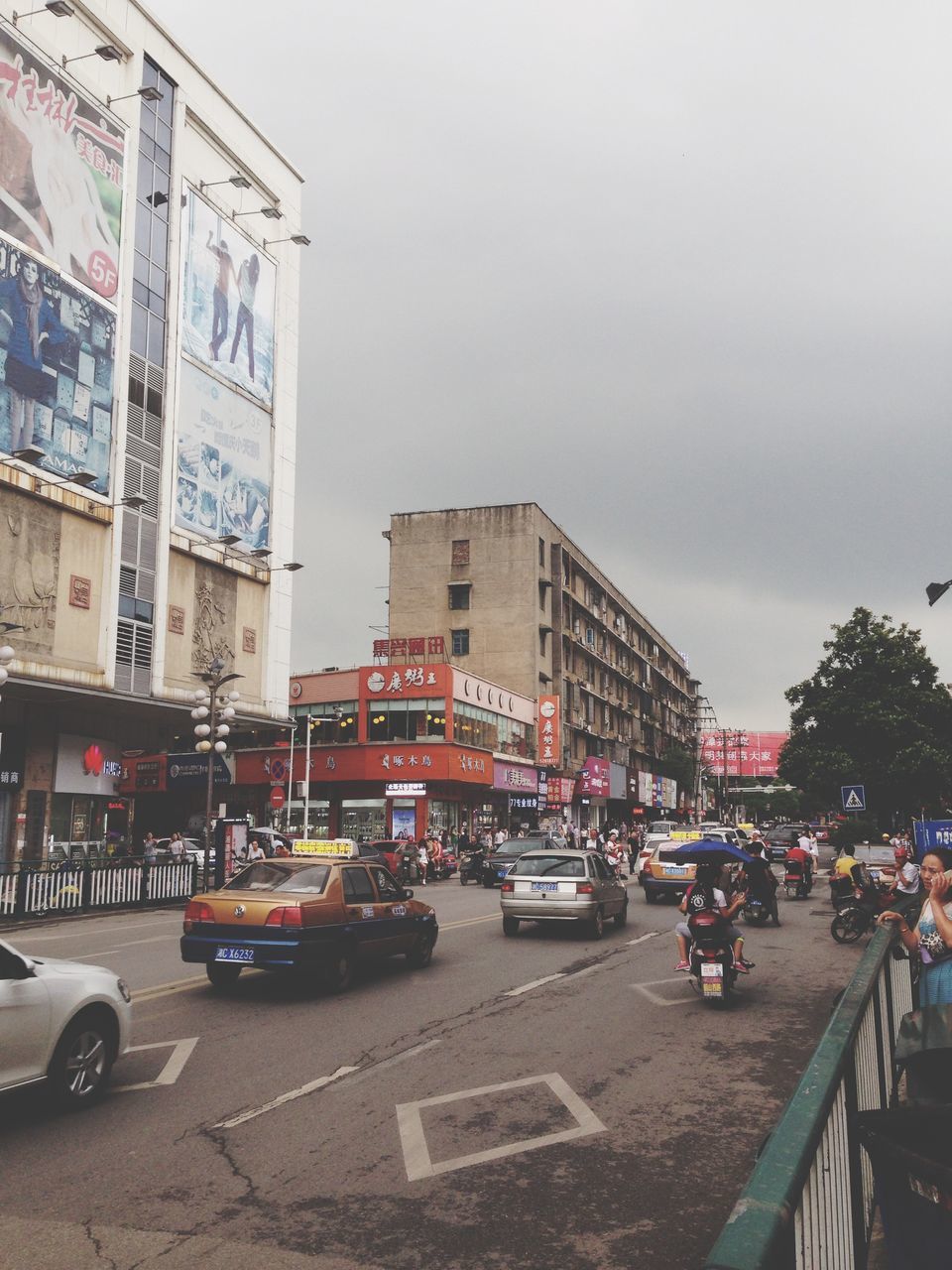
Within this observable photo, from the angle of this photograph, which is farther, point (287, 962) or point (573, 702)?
point (573, 702)

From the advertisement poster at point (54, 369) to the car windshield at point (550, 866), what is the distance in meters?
19.7

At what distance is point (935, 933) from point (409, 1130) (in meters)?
3.62

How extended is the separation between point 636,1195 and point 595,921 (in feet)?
40.3

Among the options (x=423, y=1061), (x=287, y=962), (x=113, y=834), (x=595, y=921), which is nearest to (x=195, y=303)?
(x=113, y=834)

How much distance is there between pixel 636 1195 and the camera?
5.43m

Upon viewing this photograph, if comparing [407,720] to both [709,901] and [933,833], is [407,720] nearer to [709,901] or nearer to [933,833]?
[933,833]

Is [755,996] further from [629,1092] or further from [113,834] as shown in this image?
[113,834]

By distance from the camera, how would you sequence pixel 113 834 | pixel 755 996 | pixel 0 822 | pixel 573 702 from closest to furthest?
1. pixel 755 996
2. pixel 0 822
3. pixel 113 834
4. pixel 573 702

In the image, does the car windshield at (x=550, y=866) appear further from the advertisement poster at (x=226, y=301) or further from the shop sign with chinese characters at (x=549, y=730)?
the shop sign with chinese characters at (x=549, y=730)

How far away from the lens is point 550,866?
18.0 metres

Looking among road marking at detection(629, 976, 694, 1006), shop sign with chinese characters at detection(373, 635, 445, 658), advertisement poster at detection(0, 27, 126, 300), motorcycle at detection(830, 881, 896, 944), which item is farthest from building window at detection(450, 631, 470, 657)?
road marking at detection(629, 976, 694, 1006)

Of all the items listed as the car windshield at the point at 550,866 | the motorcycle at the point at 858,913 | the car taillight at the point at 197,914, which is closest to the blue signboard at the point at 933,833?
the motorcycle at the point at 858,913

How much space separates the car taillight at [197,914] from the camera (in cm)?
1144

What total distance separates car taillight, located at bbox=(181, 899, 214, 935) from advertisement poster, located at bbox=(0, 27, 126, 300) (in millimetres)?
25123
